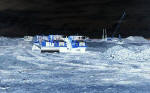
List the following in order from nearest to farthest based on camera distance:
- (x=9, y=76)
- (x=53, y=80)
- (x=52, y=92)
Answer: (x=52, y=92)
(x=53, y=80)
(x=9, y=76)

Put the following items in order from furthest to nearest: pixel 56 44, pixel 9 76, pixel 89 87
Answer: pixel 56 44 → pixel 9 76 → pixel 89 87

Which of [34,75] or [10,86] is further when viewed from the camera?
[34,75]

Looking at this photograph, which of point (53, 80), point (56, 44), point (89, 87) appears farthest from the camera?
point (56, 44)

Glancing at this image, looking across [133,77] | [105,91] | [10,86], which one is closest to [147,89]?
[105,91]

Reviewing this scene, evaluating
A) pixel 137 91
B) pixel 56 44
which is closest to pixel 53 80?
pixel 137 91

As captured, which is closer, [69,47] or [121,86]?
[121,86]

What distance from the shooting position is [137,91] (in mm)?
18797

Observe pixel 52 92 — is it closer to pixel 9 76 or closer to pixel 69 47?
pixel 9 76

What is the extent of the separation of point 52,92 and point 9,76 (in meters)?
8.05

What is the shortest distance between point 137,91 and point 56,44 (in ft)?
155

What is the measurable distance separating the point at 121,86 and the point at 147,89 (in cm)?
195

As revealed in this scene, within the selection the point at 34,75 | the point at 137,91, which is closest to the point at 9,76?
the point at 34,75

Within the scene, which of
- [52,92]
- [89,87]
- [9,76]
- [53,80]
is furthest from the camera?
[9,76]

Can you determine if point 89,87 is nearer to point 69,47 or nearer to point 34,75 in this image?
point 34,75
